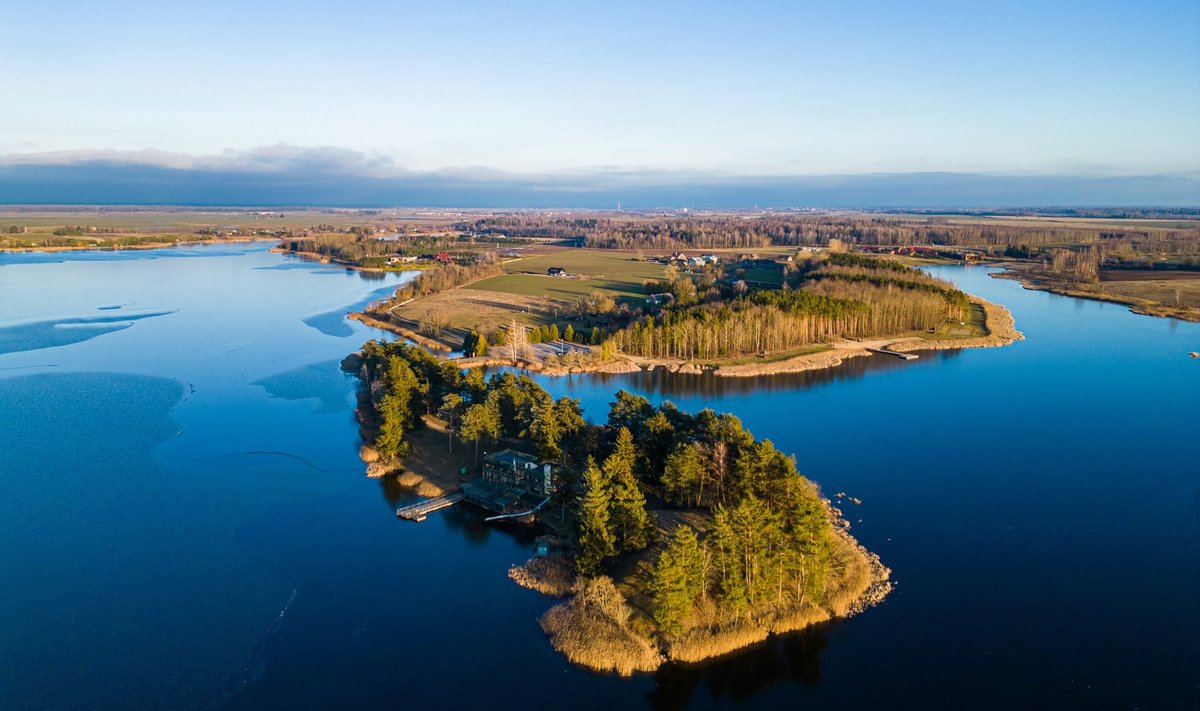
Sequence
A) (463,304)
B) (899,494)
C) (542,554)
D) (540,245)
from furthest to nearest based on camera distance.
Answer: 1. (540,245)
2. (463,304)
3. (899,494)
4. (542,554)

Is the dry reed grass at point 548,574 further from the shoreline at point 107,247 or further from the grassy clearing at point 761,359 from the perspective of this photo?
the shoreline at point 107,247

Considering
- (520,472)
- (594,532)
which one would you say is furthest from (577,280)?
(594,532)

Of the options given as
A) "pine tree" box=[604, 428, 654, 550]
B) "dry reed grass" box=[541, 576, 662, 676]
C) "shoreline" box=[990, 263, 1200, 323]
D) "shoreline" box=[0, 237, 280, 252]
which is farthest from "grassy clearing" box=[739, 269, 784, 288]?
"shoreline" box=[0, 237, 280, 252]

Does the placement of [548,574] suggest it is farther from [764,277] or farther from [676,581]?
[764,277]

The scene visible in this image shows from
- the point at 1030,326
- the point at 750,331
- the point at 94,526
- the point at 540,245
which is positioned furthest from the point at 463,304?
the point at 540,245

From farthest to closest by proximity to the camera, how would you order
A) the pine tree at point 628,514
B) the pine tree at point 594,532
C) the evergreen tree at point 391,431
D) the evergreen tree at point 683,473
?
the evergreen tree at point 391,431
the evergreen tree at point 683,473
the pine tree at point 628,514
the pine tree at point 594,532

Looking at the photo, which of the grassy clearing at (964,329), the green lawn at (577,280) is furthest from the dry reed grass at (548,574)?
the green lawn at (577,280)

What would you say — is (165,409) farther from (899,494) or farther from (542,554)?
(899,494)
